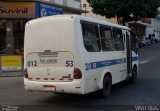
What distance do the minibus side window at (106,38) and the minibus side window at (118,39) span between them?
422 mm

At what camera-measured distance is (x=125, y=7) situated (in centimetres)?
4225

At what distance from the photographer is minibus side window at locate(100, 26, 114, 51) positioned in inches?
449

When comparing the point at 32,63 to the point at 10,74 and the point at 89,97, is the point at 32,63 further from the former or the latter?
Answer: the point at 10,74

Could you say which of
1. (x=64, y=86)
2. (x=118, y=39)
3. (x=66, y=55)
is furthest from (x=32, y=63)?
(x=118, y=39)

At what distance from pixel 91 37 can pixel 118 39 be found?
259 centimetres

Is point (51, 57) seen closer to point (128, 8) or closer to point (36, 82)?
point (36, 82)

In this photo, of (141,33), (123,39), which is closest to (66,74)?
Answer: (123,39)

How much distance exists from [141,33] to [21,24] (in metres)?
54.0

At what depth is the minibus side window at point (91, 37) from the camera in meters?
10.2

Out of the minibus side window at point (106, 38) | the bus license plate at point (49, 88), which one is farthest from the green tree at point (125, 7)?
the bus license plate at point (49, 88)

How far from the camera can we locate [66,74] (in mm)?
9828

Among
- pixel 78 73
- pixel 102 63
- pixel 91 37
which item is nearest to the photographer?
pixel 78 73

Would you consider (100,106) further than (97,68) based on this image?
No

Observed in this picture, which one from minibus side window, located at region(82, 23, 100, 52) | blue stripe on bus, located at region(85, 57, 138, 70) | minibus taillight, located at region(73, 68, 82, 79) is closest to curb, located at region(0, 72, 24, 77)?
blue stripe on bus, located at region(85, 57, 138, 70)
